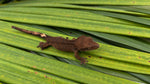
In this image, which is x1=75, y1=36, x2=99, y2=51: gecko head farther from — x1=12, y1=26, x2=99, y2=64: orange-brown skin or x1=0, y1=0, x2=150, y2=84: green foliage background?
x1=0, y1=0, x2=150, y2=84: green foliage background

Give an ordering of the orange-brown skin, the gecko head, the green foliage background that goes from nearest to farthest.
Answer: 1. the green foliage background
2. the gecko head
3. the orange-brown skin

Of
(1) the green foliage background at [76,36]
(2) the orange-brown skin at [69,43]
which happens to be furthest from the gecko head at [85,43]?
(1) the green foliage background at [76,36]

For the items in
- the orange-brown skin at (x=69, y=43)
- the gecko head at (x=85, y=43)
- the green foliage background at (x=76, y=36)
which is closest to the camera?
the green foliage background at (x=76, y=36)

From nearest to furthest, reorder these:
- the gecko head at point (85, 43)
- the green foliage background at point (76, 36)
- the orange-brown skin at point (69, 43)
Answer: the green foliage background at point (76, 36) < the gecko head at point (85, 43) < the orange-brown skin at point (69, 43)

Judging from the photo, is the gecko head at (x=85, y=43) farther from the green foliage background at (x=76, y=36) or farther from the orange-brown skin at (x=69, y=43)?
the green foliage background at (x=76, y=36)

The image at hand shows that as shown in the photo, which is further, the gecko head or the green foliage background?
the gecko head

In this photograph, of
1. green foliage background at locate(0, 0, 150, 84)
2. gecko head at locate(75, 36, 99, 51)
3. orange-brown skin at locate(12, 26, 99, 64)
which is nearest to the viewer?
green foliage background at locate(0, 0, 150, 84)

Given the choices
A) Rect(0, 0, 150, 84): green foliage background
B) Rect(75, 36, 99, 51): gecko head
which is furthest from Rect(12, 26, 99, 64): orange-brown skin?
Rect(0, 0, 150, 84): green foliage background
